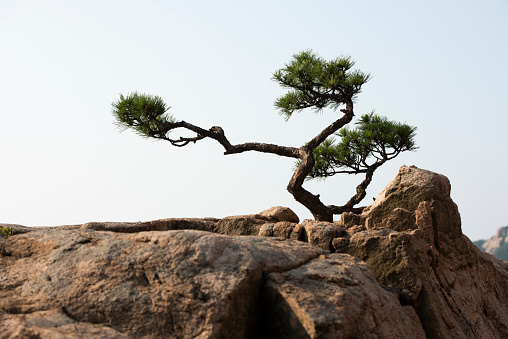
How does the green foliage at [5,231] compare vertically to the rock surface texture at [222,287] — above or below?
above

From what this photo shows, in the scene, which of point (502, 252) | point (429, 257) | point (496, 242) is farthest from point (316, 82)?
point (496, 242)

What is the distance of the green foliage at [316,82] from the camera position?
10367 mm

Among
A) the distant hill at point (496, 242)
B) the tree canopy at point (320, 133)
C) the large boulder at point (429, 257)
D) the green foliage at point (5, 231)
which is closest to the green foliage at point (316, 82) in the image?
the tree canopy at point (320, 133)

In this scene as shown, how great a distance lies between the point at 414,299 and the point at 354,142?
6.60 meters

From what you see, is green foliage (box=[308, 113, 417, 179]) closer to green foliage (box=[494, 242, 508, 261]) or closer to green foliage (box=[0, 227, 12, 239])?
green foliage (box=[0, 227, 12, 239])

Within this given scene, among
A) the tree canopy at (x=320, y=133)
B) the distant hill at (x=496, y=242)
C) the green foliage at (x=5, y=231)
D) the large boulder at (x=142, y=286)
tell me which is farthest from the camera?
the distant hill at (x=496, y=242)

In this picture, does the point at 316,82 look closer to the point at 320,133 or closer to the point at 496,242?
the point at 320,133

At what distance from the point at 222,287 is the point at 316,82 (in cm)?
736

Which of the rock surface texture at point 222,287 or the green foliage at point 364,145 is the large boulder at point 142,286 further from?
the green foliage at point 364,145

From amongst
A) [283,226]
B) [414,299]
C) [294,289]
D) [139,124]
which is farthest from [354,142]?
[294,289]

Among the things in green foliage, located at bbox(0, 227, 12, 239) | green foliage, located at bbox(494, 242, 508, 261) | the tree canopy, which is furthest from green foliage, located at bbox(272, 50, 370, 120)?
green foliage, located at bbox(494, 242, 508, 261)

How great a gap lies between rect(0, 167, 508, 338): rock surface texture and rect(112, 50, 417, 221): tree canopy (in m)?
4.44

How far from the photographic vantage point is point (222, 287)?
3.88 meters

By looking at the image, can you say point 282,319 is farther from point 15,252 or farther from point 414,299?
point 15,252
